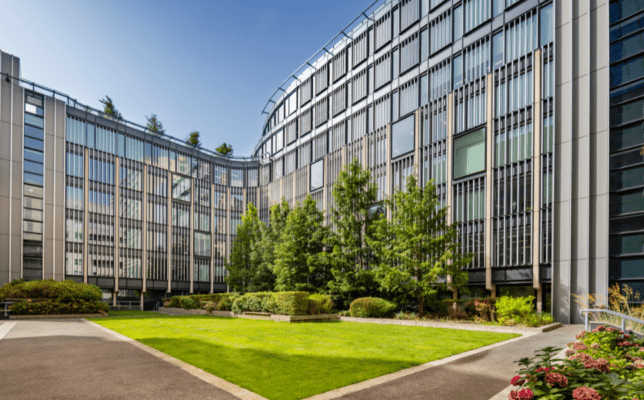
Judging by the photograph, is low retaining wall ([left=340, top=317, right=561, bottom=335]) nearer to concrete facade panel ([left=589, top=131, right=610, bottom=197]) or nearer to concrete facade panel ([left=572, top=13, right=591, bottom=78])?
concrete facade panel ([left=589, top=131, right=610, bottom=197])

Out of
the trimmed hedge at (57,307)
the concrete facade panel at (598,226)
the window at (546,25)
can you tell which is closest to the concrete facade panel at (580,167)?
the concrete facade panel at (598,226)

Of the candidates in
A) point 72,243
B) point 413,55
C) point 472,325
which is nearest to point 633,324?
point 472,325

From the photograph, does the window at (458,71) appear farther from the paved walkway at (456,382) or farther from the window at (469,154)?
the paved walkway at (456,382)

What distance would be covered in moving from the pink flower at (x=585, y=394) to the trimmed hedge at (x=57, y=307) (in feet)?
97.3

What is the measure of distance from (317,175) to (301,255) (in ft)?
52.5

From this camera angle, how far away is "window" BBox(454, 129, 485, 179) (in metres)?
28.3

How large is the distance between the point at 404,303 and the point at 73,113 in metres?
39.5

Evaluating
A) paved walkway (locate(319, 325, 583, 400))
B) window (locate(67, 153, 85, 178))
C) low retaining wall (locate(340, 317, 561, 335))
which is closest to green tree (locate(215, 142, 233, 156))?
window (locate(67, 153, 85, 178))

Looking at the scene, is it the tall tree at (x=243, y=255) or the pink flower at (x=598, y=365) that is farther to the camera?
the tall tree at (x=243, y=255)

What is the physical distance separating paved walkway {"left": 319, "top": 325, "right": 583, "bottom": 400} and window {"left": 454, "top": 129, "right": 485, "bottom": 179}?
18.9m

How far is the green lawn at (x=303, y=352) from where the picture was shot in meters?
8.10

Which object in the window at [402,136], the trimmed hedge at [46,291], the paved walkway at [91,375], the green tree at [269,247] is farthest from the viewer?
the green tree at [269,247]

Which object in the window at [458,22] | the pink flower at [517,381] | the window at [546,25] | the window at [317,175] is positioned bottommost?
the pink flower at [517,381]

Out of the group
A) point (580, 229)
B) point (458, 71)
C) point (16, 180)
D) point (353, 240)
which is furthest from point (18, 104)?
point (580, 229)
